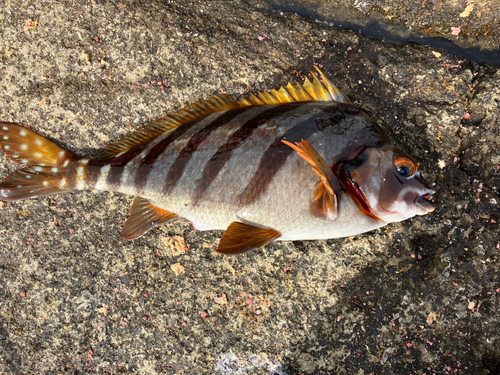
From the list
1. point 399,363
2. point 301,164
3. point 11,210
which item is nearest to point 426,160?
point 301,164

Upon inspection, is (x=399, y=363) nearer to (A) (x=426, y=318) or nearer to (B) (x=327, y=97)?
(A) (x=426, y=318)

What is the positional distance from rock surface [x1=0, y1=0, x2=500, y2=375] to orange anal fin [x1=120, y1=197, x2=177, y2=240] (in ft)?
0.80

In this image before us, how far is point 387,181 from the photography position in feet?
5.66

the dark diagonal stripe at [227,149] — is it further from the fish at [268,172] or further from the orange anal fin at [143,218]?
the orange anal fin at [143,218]

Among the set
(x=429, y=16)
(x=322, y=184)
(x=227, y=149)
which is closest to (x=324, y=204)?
(x=322, y=184)

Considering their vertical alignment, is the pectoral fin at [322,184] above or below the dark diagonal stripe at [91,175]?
above

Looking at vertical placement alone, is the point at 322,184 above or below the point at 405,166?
below

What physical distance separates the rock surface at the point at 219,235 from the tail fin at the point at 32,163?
6.1 inches

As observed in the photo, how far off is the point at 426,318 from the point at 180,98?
227 centimetres

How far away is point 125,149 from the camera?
7.41ft

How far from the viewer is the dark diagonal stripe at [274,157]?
5.97 feet

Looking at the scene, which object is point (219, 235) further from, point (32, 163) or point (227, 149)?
point (32, 163)

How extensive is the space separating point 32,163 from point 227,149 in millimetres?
1456

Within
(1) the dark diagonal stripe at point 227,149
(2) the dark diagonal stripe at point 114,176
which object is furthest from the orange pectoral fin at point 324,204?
(2) the dark diagonal stripe at point 114,176
